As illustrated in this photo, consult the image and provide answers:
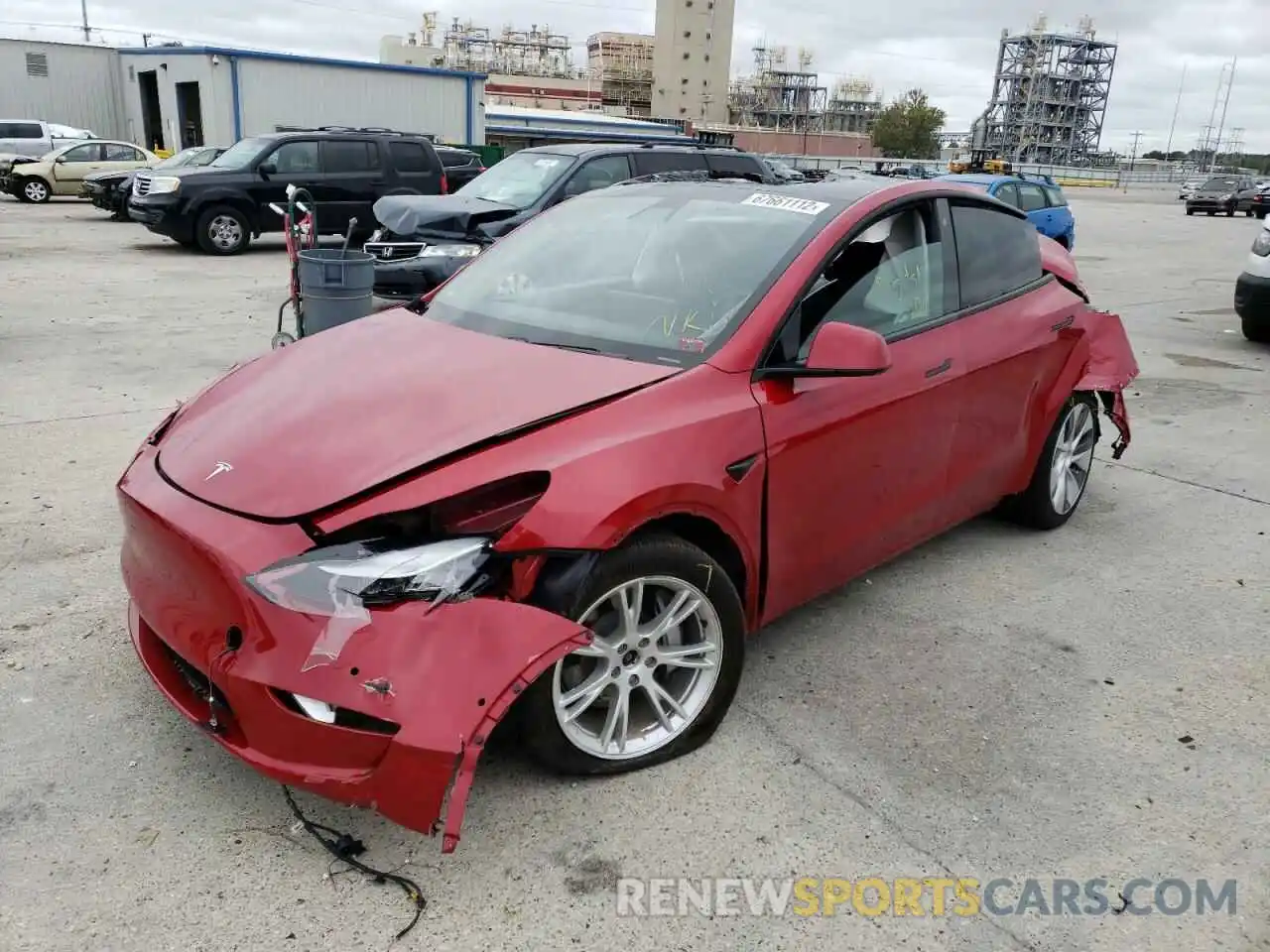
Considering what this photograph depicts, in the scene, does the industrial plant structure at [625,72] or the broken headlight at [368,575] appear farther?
the industrial plant structure at [625,72]

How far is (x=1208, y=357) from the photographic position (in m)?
9.41

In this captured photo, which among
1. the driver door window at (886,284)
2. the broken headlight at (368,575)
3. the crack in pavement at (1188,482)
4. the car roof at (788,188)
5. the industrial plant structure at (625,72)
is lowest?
the crack in pavement at (1188,482)

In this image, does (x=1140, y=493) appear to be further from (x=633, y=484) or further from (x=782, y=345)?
(x=633, y=484)

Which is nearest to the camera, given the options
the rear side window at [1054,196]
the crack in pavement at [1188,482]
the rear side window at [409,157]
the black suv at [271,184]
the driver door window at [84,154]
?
the crack in pavement at [1188,482]

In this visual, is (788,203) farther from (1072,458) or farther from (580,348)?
(1072,458)

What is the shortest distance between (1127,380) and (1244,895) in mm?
2902

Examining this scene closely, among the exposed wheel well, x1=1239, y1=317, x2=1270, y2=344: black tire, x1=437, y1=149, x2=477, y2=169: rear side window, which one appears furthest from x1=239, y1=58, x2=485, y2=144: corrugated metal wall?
the exposed wheel well

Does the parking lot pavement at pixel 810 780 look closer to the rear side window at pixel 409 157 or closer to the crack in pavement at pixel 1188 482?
the crack in pavement at pixel 1188 482

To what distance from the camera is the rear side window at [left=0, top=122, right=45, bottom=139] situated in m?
24.7

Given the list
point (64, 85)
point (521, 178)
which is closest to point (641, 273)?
point (521, 178)

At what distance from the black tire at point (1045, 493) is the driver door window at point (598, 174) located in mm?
6793

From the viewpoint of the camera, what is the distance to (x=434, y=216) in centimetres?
945

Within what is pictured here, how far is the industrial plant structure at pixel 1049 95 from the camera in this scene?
124375 mm

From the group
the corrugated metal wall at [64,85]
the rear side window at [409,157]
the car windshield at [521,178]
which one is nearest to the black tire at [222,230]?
the rear side window at [409,157]
